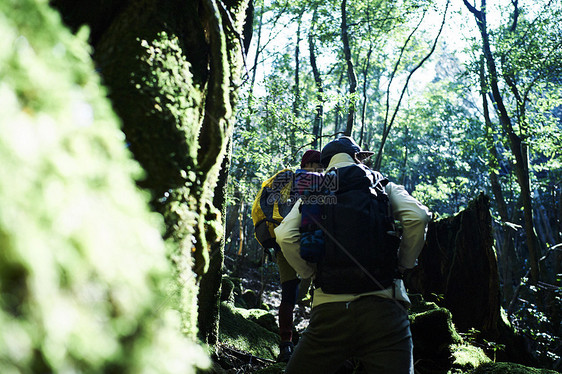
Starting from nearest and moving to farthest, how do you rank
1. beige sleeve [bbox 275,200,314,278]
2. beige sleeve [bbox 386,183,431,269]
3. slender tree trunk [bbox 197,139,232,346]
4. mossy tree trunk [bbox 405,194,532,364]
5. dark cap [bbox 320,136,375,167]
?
1. beige sleeve [bbox 386,183,431,269]
2. beige sleeve [bbox 275,200,314,278]
3. dark cap [bbox 320,136,375,167]
4. slender tree trunk [bbox 197,139,232,346]
5. mossy tree trunk [bbox 405,194,532,364]

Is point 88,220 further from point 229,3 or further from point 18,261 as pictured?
point 229,3

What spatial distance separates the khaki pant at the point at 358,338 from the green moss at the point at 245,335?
9.15ft

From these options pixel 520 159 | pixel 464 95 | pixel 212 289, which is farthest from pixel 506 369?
pixel 464 95

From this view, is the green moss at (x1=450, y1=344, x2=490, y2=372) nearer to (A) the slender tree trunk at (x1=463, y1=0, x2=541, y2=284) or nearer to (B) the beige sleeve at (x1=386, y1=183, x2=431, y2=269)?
(B) the beige sleeve at (x1=386, y1=183, x2=431, y2=269)

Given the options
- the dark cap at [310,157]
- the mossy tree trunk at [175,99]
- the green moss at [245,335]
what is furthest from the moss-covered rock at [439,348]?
the mossy tree trunk at [175,99]

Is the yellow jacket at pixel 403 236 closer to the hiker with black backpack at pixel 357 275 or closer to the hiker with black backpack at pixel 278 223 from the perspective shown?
the hiker with black backpack at pixel 357 275

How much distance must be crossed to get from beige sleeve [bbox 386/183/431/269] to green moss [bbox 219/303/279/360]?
3201 millimetres

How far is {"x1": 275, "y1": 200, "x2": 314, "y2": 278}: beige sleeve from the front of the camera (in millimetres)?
3121

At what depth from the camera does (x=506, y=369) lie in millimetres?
3561

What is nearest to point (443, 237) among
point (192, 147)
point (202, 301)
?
point (202, 301)

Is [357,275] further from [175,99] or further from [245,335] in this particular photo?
[245,335]

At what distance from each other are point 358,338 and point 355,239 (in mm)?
695

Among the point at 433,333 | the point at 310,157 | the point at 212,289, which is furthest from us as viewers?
the point at 310,157

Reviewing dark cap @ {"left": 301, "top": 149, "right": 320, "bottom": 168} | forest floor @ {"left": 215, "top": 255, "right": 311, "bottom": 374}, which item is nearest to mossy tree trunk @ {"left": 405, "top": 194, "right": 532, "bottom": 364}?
forest floor @ {"left": 215, "top": 255, "right": 311, "bottom": 374}
